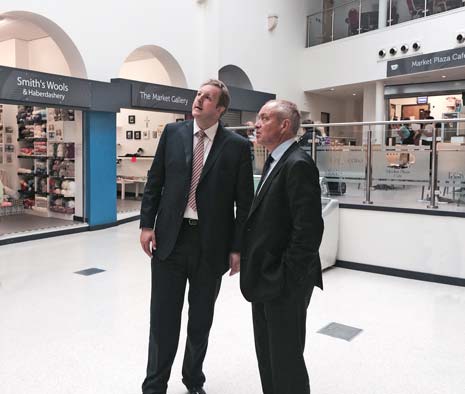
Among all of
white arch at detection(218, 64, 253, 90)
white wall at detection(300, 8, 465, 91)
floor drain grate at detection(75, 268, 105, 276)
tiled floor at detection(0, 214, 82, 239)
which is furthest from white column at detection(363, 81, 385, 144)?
floor drain grate at detection(75, 268, 105, 276)

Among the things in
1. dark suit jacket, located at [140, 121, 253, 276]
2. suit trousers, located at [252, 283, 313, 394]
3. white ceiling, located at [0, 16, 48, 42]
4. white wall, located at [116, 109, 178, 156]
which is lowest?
suit trousers, located at [252, 283, 313, 394]

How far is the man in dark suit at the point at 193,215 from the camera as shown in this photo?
2.23 m

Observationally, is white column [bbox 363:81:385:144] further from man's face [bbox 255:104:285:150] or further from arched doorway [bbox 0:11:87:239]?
man's face [bbox 255:104:285:150]

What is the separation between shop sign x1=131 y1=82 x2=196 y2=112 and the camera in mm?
8297

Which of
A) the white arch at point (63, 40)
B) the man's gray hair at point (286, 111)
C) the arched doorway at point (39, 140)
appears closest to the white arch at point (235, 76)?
the arched doorway at point (39, 140)

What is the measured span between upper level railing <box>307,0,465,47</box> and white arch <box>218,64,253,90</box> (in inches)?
113

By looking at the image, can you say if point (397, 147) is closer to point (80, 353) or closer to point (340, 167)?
point (340, 167)

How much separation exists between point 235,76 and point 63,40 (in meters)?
4.90

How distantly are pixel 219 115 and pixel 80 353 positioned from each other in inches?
69.3

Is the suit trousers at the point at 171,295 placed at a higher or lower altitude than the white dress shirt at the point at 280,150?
lower

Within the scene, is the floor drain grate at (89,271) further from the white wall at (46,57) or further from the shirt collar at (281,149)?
the white wall at (46,57)

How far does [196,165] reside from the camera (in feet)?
7.46

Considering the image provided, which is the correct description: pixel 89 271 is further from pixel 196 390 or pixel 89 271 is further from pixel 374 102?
pixel 374 102

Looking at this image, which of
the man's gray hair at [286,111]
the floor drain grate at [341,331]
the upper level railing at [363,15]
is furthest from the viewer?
the upper level railing at [363,15]
